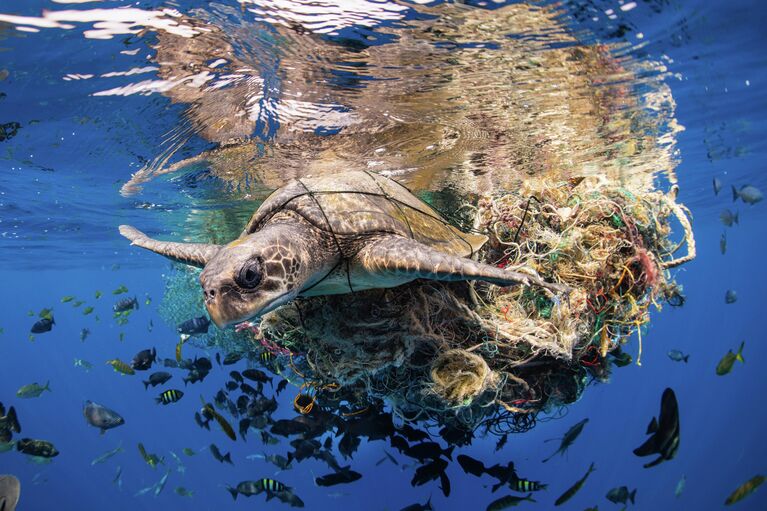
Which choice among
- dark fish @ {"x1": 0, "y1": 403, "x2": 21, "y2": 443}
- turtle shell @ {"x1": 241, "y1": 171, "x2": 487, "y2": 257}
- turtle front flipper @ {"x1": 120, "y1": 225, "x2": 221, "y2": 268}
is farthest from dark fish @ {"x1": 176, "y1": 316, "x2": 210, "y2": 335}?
dark fish @ {"x1": 0, "y1": 403, "x2": 21, "y2": 443}

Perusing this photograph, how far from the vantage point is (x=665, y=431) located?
418cm

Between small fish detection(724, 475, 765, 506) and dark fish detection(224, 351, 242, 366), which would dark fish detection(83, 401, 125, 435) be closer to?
dark fish detection(224, 351, 242, 366)

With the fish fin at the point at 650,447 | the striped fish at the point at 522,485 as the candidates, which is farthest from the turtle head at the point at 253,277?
the striped fish at the point at 522,485

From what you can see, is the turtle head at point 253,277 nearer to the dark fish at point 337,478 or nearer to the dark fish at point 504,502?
the dark fish at point 337,478

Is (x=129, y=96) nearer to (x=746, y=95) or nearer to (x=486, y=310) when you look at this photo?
(x=486, y=310)

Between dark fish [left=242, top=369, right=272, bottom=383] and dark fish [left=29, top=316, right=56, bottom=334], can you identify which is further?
dark fish [left=29, top=316, right=56, bottom=334]

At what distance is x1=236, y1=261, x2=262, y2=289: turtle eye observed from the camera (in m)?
3.03

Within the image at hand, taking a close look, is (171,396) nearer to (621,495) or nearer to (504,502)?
(504,502)

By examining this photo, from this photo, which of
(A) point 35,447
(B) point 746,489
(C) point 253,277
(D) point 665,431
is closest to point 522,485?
(D) point 665,431

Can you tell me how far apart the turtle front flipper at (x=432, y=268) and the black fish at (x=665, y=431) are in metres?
2.17

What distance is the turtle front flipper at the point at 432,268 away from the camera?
3046 millimetres

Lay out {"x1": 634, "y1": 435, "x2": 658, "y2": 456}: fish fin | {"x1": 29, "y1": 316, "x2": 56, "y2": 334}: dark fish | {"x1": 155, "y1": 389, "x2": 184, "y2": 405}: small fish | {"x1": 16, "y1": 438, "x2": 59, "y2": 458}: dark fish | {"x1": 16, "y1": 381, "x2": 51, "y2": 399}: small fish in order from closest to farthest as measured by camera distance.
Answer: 1. {"x1": 634, "y1": 435, "x2": 658, "y2": 456}: fish fin
2. {"x1": 155, "y1": 389, "x2": 184, "y2": 405}: small fish
3. {"x1": 16, "y1": 438, "x2": 59, "y2": 458}: dark fish
4. {"x1": 29, "y1": 316, "x2": 56, "y2": 334}: dark fish
5. {"x1": 16, "y1": 381, "x2": 51, "y2": 399}: small fish

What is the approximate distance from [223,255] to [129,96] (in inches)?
199

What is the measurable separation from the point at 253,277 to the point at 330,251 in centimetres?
94
